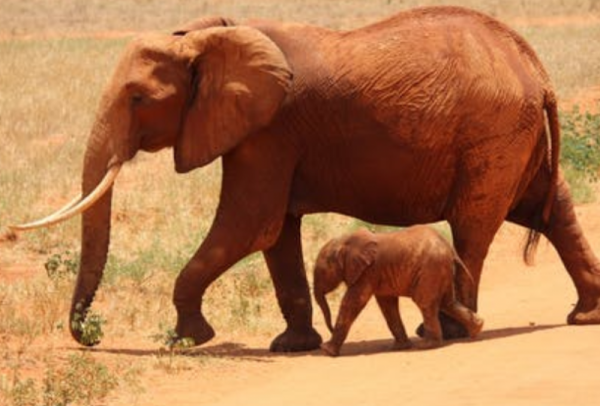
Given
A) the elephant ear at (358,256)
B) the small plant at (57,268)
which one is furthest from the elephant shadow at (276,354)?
the small plant at (57,268)

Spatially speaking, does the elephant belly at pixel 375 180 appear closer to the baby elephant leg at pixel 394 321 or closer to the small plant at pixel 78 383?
the baby elephant leg at pixel 394 321

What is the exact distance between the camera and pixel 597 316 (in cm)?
1152

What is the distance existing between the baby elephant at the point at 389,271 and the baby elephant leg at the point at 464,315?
0.39 feet

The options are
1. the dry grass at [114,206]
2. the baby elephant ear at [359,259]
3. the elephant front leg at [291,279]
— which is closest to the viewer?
the baby elephant ear at [359,259]

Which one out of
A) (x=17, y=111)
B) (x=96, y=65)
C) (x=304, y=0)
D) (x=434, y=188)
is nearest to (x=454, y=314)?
(x=434, y=188)

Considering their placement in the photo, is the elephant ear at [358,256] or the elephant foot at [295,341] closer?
the elephant ear at [358,256]

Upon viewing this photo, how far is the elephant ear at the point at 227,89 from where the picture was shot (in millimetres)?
10938

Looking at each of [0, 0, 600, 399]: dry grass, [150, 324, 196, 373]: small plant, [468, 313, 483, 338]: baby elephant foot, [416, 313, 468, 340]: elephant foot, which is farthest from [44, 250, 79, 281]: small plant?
[468, 313, 483, 338]: baby elephant foot

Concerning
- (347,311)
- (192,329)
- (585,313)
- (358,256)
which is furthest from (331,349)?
(585,313)

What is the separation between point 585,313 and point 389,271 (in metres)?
1.80

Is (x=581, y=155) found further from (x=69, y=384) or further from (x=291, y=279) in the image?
(x=69, y=384)

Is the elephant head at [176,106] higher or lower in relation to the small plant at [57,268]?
higher

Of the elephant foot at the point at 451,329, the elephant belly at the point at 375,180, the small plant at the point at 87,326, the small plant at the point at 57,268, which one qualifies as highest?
the elephant belly at the point at 375,180

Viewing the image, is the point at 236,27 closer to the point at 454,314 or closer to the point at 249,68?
the point at 249,68
